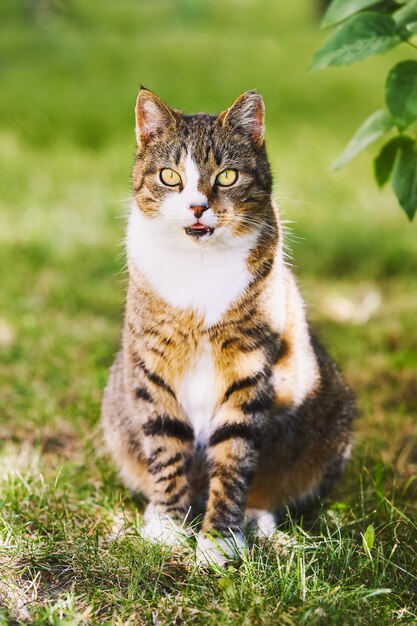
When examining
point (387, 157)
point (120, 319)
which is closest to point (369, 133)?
point (387, 157)

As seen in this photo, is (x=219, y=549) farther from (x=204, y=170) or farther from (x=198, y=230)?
(x=204, y=170)

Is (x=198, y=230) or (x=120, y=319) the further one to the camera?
(x=120, y=319)

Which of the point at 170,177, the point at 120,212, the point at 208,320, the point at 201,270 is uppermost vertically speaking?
the point at 170,177

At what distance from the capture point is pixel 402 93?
210 cm

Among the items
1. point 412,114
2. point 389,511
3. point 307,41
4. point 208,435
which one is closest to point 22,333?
point 208,435

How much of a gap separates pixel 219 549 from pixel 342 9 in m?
1.46

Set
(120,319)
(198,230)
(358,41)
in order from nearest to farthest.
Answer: (358,41) → (198,230) → (120,319)

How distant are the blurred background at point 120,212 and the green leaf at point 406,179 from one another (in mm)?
397

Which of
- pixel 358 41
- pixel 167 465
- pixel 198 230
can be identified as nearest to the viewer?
pixel 358 41

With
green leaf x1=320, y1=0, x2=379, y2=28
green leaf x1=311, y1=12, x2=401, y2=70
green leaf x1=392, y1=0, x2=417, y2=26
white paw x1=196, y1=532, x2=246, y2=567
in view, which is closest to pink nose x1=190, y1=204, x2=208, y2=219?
green leaf x1=311, y1=12, x2=401, y2=70

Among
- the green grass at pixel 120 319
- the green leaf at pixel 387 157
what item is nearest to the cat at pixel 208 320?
the green grass at pixel 120 319

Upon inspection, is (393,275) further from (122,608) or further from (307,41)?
(307,41)

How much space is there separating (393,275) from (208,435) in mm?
2651

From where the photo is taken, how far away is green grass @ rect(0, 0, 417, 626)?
2041 millimetres
